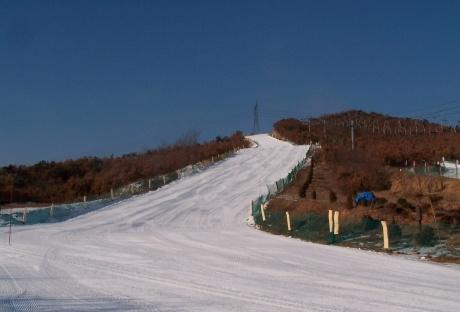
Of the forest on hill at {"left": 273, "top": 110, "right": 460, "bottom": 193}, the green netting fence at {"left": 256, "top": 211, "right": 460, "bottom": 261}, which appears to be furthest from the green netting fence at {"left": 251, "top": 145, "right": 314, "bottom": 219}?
the green netting fence at {"left": 256, "top": 211, "right": 460, "bottom": 261}

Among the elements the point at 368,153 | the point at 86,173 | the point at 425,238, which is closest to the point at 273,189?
the point at 368,153

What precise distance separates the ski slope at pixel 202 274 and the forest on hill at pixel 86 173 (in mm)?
39228

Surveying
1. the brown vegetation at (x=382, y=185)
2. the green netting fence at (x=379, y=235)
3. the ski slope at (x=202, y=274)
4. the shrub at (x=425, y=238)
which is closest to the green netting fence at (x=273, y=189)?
the brown vegetation at (x=382, y=185)

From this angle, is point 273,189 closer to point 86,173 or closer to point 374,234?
point 374,234

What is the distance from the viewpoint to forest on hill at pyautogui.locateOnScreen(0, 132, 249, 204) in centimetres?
7106

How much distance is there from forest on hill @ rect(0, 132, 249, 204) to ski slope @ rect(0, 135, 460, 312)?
39.2 m

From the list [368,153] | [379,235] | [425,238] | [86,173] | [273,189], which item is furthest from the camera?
[86,173]

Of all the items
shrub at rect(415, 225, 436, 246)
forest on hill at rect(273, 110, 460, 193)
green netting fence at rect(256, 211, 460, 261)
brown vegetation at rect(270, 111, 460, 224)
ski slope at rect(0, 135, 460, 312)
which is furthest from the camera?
forest on hill at rect(273, 110, 460, 193)

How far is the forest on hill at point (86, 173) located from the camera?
71.1 metres

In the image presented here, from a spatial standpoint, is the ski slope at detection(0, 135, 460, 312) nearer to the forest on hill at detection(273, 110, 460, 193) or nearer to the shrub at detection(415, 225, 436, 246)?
the shrub at detection(415, 225, 436, 246)

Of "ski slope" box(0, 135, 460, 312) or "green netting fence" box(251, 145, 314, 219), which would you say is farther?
"green netting fence" box(251, 145, 314, 219)

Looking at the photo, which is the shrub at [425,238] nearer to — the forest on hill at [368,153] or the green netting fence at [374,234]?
→ the green netting fence at [374,234]

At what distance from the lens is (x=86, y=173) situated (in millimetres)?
84062

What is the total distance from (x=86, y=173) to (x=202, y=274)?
2807 inches
